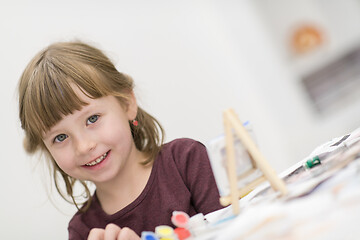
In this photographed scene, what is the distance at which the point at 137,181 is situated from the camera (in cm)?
114

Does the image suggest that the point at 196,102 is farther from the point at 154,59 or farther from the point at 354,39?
the point at 354,39

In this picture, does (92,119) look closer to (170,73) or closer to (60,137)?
(60,137)

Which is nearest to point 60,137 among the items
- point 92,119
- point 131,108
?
point 92,119

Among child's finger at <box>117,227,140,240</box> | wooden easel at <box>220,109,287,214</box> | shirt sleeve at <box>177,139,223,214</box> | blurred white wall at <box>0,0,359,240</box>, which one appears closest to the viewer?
wooden easel at <box>220,109,287,214</box>

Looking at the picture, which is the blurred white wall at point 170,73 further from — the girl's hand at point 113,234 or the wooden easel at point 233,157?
the wooden easel at point 233,157

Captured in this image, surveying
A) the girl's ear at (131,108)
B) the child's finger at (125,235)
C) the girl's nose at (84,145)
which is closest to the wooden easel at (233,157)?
the child's finger at (125,235)

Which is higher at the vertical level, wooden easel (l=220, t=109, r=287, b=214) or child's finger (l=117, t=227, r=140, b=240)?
wooden easel (l=220, t=109, r=287, b=214)

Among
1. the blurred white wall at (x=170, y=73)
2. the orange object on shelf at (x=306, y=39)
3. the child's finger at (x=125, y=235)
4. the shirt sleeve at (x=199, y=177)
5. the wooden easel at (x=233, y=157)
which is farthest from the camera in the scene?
the orange object on shelf at (x=306, y=39)

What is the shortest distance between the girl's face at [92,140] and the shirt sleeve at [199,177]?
0.16m

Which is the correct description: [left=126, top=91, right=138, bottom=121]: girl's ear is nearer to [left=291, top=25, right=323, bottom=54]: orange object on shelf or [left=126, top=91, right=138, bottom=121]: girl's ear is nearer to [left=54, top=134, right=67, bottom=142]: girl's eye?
[left=54, top=134, right=67, bottom=142]: girl's eye

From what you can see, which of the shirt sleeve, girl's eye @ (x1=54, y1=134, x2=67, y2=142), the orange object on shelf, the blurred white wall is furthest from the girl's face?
the orange object on shelf

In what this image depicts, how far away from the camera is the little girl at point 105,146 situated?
95 centimetres

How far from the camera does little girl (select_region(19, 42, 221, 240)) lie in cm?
95

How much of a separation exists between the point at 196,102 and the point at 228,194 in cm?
104
